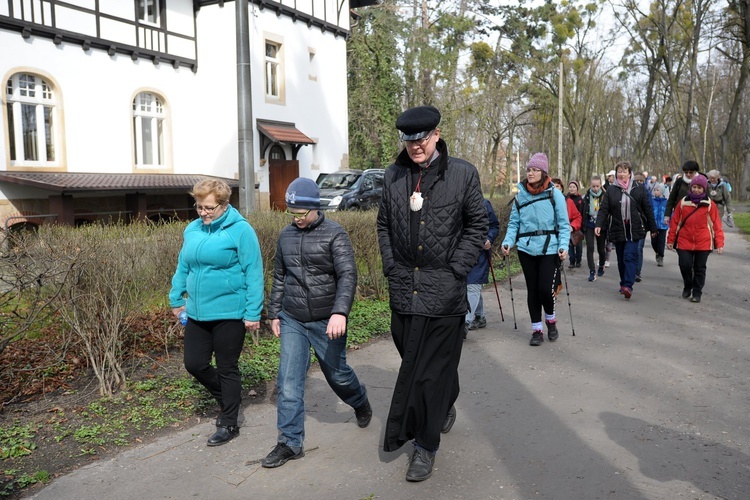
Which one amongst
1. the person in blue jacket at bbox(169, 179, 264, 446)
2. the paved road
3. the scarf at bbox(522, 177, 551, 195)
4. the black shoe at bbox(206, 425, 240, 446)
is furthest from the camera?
the scarf at bbox(522, 177, 551, 195)

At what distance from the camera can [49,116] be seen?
758 inches

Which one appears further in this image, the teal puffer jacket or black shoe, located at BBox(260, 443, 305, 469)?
the teal puffer jacket

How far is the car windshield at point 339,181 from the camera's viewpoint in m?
23.3

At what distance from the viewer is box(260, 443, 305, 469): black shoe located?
168 inches

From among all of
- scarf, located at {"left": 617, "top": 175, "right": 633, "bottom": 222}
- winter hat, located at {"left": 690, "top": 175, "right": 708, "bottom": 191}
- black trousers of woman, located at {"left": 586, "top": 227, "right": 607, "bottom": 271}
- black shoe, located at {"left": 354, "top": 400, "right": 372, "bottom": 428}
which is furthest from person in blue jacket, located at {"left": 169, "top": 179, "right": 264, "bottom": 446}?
black trousers of woman, located at {"left": 586, "top": 227, "right": 607, "bottom": 271}

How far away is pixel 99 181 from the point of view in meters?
19.1

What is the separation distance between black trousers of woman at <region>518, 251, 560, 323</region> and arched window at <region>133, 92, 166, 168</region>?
698 inches

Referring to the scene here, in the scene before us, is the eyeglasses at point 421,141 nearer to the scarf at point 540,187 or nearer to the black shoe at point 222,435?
the black shoe at point 222,435

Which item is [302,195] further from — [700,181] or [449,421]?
[700,181]

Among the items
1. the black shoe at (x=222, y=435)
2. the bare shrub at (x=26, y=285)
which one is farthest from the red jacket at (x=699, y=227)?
the bare shrub at (x=26, y=285)

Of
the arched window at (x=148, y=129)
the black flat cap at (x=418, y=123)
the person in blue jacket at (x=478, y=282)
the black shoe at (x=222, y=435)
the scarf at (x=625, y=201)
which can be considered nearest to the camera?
the black flat cap at (x=418, y=123)

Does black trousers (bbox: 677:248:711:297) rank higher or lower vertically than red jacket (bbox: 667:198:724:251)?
lower

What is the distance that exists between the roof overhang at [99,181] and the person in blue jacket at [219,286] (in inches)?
527

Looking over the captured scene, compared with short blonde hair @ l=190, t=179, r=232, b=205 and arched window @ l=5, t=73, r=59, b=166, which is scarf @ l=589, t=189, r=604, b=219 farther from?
arched window @ l=5, t=73, r=59, b=166
